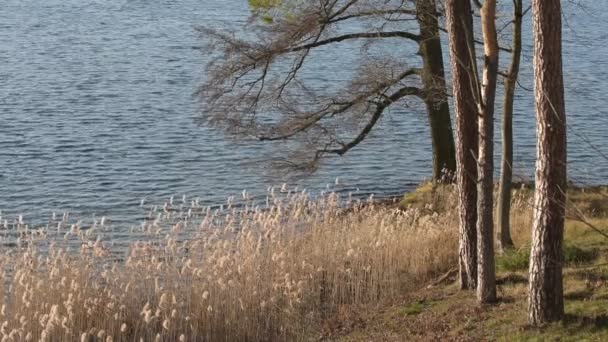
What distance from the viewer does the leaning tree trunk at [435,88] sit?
21186 mm

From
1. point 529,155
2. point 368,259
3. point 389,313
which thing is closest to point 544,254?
point 389,313

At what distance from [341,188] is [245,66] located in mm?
5595

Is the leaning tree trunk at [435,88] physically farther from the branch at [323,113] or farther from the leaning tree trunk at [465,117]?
the leaning tree trunk at [465,117]

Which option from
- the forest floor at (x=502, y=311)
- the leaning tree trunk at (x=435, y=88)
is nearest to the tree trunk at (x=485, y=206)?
the forest floor at (x=502, y=311)

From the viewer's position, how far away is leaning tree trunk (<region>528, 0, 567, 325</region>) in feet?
37.1

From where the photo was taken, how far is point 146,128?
3011 cm

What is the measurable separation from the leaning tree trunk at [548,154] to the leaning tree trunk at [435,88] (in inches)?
353

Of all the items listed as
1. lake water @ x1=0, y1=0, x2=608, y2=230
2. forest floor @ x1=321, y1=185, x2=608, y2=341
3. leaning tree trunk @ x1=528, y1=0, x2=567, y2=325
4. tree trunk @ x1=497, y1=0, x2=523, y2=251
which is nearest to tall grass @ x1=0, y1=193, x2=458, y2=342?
forest floor @ x1=321, y1=185, x2=608, y2=341

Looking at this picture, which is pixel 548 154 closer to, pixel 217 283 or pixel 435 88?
pixel 217 283

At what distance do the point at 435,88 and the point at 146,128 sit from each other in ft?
38.3

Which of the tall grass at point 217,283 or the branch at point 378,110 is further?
the branch at point 378,110

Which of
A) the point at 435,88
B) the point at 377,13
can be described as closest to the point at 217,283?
the point at 435,88

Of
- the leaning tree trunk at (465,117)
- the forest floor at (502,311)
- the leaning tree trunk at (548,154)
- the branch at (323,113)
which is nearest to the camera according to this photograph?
the leaning tree trunk at (548,154)

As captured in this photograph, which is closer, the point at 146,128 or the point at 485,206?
the point at 485,206
